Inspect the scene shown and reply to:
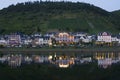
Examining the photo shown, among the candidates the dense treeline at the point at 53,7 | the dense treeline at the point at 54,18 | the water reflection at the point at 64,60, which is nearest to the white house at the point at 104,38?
the dense treeline at the point at 54,18

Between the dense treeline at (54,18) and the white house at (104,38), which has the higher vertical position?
the dense treeline at (54,18)

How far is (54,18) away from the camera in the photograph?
158m

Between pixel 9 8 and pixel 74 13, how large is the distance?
1554 inches

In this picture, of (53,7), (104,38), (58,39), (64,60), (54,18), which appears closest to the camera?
(64,60)

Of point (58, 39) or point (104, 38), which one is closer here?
point (58, 39)

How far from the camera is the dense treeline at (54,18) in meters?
147

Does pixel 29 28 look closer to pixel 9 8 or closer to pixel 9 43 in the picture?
pixel 9 43

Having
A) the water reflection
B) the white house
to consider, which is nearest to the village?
the white house

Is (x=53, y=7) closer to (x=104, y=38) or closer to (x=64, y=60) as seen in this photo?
(x=104, y=38)

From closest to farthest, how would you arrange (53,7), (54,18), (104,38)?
(104,38), (54,18), (53,7)

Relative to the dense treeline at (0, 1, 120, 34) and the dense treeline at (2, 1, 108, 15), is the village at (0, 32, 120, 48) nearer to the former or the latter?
the dense treeline at (0, 1, 120, 34)

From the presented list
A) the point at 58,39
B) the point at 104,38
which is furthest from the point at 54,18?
the point at 104,38

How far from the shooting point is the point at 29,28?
5822 inches

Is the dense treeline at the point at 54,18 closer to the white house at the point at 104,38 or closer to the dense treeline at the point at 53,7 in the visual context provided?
the dense treeline at the point at 53,7
